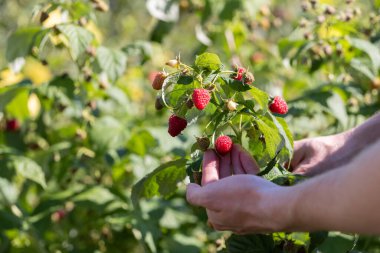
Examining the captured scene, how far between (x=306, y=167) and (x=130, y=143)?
94cm

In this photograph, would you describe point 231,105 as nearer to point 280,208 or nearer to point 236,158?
point 236,158

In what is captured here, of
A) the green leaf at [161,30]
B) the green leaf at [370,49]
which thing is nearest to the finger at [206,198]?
the green leaf at [370,49]

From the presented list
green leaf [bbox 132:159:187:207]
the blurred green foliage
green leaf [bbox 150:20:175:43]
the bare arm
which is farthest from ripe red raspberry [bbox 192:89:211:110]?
green leaf [bbox 150:20:175:43]

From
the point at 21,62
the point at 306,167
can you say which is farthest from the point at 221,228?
the point at 21,62

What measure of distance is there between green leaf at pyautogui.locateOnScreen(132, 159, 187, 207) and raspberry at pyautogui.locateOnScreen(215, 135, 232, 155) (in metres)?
A: 0.25

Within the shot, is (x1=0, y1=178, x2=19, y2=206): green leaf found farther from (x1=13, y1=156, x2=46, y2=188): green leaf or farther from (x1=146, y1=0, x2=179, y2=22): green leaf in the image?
(x1=146, y1=0, x2=179, y2=22): green leaf

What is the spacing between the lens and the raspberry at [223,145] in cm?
173

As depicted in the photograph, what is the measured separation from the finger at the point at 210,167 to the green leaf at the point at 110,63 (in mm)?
975

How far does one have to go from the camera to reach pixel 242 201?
149 centimetres

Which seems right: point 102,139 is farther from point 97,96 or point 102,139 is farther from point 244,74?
point 244,74

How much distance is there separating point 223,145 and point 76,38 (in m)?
1.01

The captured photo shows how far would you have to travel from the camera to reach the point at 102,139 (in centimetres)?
273

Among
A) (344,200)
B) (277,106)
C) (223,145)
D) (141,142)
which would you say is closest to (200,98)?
(223,145)

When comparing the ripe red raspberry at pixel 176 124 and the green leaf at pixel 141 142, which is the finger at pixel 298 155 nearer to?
the ripe red raspberry at pixel 176 124
